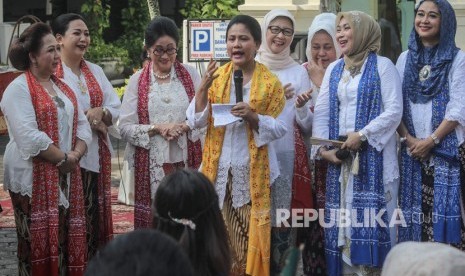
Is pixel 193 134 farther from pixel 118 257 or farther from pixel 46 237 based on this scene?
pixel 118 257

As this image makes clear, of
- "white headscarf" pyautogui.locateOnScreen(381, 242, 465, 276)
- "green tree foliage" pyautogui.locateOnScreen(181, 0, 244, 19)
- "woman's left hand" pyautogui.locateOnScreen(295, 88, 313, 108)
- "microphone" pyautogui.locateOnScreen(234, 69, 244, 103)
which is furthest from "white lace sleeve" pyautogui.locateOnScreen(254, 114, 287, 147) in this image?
"green tree foliage" pyautogui.locateOnScreen(181, 0, 244, 19)

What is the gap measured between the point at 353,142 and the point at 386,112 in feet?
0.95

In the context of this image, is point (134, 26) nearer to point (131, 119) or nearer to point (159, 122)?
point (131, 119)

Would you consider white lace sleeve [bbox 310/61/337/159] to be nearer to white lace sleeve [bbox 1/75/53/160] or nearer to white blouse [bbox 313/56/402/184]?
white blouse [bbox 313/56/402/184]

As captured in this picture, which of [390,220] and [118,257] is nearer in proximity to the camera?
[118,257]

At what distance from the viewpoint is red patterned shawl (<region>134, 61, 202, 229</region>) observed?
7.70m

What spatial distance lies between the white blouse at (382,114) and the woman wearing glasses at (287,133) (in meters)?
0.21

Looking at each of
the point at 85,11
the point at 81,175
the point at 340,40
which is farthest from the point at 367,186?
the point at 85,11

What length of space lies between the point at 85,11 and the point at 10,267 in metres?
13.5

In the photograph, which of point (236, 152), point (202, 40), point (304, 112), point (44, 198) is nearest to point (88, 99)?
point (44, 198)

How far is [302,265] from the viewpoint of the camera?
8164 millimetres

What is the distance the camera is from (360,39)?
286 inches

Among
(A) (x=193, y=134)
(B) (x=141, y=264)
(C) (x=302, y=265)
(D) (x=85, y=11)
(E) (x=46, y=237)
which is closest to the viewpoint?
(B) (x=141, y=264)

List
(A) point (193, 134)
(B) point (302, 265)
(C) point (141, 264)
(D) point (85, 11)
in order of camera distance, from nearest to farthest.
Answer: (C) point (141, 264), (A) point (193, 134), (B) point (302, 265), (D) point (85, 11)
